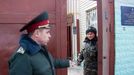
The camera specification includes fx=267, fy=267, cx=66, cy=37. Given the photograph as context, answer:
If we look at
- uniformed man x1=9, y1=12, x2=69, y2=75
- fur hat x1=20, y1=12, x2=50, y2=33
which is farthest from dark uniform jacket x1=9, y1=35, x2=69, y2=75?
fur hat x1=20, y1=12, x2=50, y2=33

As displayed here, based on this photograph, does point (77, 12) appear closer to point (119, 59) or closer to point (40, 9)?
point (119, 59)

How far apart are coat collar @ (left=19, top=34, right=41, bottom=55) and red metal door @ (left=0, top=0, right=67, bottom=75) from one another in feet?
2.81

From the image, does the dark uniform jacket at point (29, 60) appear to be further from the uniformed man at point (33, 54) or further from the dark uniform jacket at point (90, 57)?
the dark uniform jacket at point (90, 57)

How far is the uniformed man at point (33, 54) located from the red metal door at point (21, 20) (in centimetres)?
79

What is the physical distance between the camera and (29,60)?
2.50 m

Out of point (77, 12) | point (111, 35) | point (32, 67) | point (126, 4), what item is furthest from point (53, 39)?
point (77, 12)

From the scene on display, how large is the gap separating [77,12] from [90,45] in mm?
6771

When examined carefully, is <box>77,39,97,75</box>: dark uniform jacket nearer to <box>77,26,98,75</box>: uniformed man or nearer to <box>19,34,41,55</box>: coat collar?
<box>77,26,98,75</box>: uniformed man

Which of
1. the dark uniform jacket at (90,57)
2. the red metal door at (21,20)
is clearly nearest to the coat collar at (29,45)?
the red metal door at (21,20)

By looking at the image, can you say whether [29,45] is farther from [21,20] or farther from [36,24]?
[21,20]

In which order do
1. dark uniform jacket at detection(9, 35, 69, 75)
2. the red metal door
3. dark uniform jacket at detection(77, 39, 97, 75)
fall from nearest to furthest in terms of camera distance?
dark uniform jacket at detection(9, 35, 69, 75) < the red metal door < dark uniform jacket at detection(77, 39, 97, 75)

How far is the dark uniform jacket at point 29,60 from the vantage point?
2.46 metres

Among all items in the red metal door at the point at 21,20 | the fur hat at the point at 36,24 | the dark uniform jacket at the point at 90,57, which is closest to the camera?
the fur hat at the point at 36,24

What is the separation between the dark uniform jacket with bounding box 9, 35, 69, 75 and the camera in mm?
2461
